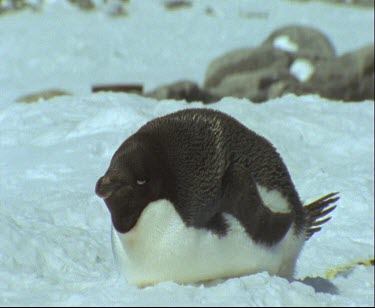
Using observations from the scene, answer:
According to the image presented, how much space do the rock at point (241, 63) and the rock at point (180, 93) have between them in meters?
1.66

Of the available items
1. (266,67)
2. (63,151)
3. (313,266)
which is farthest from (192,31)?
(313,266)

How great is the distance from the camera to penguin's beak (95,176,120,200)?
2.46 metres

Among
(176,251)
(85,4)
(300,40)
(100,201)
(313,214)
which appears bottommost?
(85,4)

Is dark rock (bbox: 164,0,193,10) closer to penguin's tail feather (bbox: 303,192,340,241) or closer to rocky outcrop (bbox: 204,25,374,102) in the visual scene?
rocky outcrop (bbox: 204,25,374,102)

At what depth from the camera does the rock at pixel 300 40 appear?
37.0 feet

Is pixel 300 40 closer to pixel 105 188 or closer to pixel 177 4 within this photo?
pixel 177 4

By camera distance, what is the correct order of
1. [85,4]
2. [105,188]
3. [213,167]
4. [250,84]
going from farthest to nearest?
[85,4], [250,84], [213,167], [105,188]

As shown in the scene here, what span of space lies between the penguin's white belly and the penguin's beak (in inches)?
4.4

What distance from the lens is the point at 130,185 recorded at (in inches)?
98.8

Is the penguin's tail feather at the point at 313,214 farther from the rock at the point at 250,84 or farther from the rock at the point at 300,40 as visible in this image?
the rock at the point at 300,40

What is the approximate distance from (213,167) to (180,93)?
15.3 feet

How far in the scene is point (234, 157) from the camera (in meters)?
2.71

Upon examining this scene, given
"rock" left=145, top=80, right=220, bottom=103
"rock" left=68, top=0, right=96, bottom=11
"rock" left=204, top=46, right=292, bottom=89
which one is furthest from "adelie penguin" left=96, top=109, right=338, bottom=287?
"rock" left=68, top=0, right=96, bottom=11

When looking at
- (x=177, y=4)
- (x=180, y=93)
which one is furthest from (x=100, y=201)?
(x=177, y=4)
